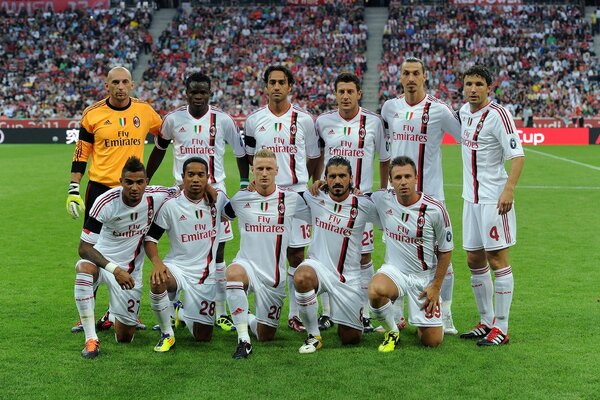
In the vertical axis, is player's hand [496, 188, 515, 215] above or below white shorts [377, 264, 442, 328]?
above

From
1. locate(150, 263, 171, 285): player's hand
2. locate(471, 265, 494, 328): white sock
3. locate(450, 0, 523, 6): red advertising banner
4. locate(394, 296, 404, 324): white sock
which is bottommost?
locate(394, 296, 404, 324): white sock

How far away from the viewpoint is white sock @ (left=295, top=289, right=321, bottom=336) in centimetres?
625

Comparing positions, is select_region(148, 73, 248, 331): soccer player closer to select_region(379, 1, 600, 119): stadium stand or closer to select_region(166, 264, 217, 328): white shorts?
select_region(166, 264, 217, 328): white shorts

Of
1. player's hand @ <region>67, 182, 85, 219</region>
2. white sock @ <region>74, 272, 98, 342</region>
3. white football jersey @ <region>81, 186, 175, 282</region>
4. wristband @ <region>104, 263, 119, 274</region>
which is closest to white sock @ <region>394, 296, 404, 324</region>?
white football jersey @ <region>81, 186, 175, 282</region>

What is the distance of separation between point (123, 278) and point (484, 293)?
2949 mm

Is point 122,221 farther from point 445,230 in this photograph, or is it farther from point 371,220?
point 445,230

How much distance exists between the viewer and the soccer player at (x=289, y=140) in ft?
23.4

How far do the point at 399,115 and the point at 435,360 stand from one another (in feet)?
7.52

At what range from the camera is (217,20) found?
43.6m

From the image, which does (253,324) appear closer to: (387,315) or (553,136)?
(387,315)

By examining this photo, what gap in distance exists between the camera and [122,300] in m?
6.46

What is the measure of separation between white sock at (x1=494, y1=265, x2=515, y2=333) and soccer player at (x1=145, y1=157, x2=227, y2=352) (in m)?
2.33

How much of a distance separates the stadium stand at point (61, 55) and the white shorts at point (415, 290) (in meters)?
32.1

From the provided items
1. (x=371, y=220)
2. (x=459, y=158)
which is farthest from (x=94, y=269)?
(x=459, y=158)
